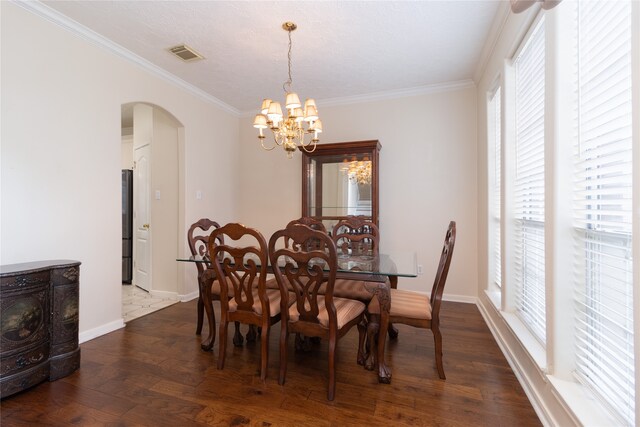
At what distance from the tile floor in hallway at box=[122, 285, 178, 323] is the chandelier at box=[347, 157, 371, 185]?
2732 mm

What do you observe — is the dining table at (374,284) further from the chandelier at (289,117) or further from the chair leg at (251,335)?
the chandelier at (289,117)

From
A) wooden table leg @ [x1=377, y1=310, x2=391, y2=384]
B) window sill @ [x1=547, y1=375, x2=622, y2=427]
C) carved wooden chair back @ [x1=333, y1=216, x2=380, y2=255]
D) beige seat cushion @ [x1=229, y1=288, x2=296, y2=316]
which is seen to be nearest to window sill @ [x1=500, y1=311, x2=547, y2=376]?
window sill @ [x1=547, y1=375, x2=622, y2=427]

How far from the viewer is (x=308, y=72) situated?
3.25 metres

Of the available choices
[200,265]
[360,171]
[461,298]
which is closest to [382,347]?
[200,265]

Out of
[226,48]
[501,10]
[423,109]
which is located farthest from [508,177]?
[226,48]

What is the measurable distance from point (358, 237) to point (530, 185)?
1.53 metres

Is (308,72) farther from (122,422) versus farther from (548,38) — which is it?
(122,422)

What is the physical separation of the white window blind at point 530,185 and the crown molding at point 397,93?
1.35 meters

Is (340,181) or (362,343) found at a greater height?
(340,181)

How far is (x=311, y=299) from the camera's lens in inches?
70.8

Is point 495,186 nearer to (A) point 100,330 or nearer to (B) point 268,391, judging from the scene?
(B) point 268,391

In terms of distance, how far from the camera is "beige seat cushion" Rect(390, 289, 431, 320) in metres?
1.96

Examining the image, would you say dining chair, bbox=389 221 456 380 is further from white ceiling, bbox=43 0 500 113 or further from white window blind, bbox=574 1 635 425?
white ceiling, bbox=43 0 500 113

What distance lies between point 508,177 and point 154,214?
4.03m
